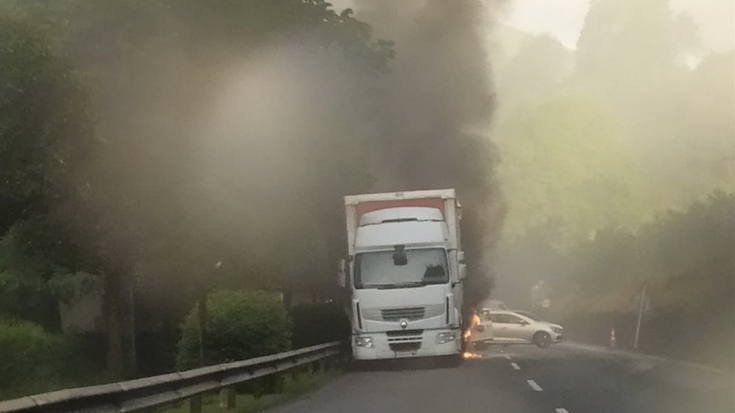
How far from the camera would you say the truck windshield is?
25797 mm

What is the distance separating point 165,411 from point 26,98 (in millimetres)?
7436

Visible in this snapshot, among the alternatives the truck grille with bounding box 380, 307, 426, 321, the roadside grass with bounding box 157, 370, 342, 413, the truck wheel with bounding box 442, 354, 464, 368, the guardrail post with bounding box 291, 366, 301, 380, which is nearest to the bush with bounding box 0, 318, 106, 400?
the guardrail post with bounding box 291, 366, 301, 380

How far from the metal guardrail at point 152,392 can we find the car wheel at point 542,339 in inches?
826

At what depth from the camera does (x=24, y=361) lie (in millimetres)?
27625

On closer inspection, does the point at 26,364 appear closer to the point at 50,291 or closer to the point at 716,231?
the point at 50,291

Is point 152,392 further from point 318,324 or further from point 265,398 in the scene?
point 318,324

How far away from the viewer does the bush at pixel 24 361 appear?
87.4 ft

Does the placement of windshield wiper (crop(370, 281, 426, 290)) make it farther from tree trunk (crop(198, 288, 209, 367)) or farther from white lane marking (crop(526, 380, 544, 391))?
white lane marking (crop(526, 380, 544, 391))

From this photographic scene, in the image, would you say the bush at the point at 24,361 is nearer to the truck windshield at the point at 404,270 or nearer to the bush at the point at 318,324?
the bush at the point at 318,324

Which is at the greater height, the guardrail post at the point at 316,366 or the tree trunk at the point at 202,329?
the tree trunk at the point at 202,329

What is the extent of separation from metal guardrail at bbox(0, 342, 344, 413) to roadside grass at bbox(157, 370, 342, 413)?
401 millimetres

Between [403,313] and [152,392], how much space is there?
13717mm

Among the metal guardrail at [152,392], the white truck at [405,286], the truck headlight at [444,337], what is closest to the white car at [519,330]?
the white truck at [405,286]

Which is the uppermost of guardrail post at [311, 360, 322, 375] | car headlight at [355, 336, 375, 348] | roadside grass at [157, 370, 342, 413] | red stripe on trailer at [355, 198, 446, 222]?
red stripe on trailer at [355, 198, 446, 222]
